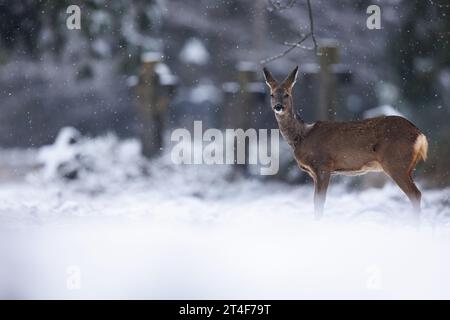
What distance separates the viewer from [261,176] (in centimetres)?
674

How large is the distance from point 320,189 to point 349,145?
0.41m

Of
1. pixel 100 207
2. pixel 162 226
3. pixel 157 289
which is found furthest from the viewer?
pixel 100 207

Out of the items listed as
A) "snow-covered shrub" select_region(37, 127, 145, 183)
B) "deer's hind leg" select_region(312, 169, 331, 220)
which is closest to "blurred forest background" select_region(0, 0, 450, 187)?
"snow-covered shrub" select_region(37, 127, 145, 183)

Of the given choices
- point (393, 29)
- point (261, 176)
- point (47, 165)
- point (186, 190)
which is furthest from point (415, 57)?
point (47, 165)

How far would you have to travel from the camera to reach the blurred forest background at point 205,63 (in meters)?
6.64

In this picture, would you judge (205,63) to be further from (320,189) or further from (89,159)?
(320,189)

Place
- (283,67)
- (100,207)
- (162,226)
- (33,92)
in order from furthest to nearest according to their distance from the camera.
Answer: (33,92) → (283,67) → (100,207) → (162,226)

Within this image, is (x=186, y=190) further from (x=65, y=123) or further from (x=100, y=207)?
(x=65, y=123)

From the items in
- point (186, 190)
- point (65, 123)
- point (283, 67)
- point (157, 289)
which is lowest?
point (157, 289)

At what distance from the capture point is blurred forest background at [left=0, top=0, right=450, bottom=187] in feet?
21.8

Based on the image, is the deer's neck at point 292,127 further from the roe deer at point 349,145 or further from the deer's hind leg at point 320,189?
the deer's hind leg at point 320,189

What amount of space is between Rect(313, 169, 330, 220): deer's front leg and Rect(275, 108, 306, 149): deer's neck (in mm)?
333

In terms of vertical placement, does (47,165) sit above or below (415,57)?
below

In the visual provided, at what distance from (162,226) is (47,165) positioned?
163 cm
